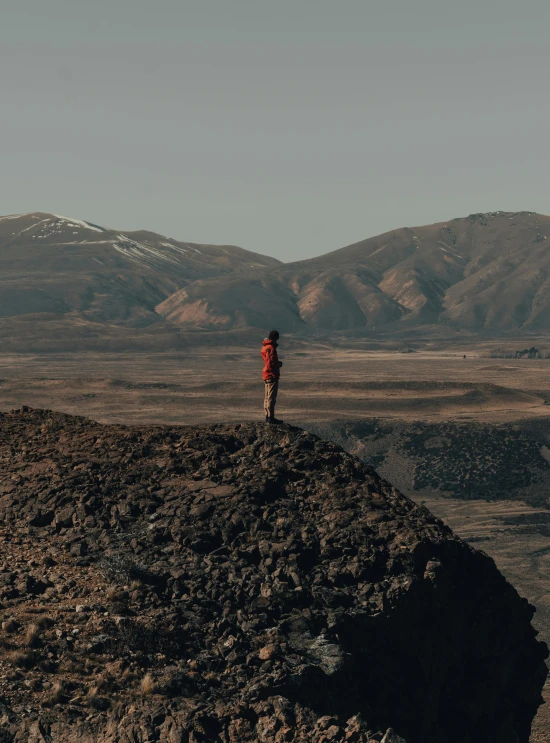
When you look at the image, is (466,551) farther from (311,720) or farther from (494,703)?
(311,720)

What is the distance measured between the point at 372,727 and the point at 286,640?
6.44 ft

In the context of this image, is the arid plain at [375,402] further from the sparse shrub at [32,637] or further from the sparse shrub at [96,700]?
the sparse shrub at [32,637]

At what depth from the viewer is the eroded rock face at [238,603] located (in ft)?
53.3

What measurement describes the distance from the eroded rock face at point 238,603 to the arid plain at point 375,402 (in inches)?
375

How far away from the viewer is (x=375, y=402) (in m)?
108

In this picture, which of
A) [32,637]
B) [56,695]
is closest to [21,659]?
[32,637]

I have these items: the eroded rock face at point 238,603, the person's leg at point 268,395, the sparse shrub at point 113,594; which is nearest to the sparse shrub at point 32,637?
the eroded rock face at point 238,603

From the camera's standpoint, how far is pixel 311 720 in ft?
53.3

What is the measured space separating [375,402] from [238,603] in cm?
8961

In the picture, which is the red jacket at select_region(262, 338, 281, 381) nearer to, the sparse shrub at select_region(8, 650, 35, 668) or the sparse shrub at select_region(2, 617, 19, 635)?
the sparse shrub at select_region(2, 617, 19, 635)

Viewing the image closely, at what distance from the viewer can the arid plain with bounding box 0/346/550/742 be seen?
6203 cm

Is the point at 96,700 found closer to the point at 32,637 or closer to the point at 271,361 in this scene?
the point at 32,637

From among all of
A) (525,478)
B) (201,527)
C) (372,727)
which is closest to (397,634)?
(372,727)

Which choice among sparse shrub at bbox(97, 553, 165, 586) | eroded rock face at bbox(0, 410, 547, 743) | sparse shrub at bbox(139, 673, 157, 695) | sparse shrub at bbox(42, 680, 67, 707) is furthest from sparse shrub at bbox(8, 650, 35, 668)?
sparse shrub at bbox(97, 553, 165, 586)
